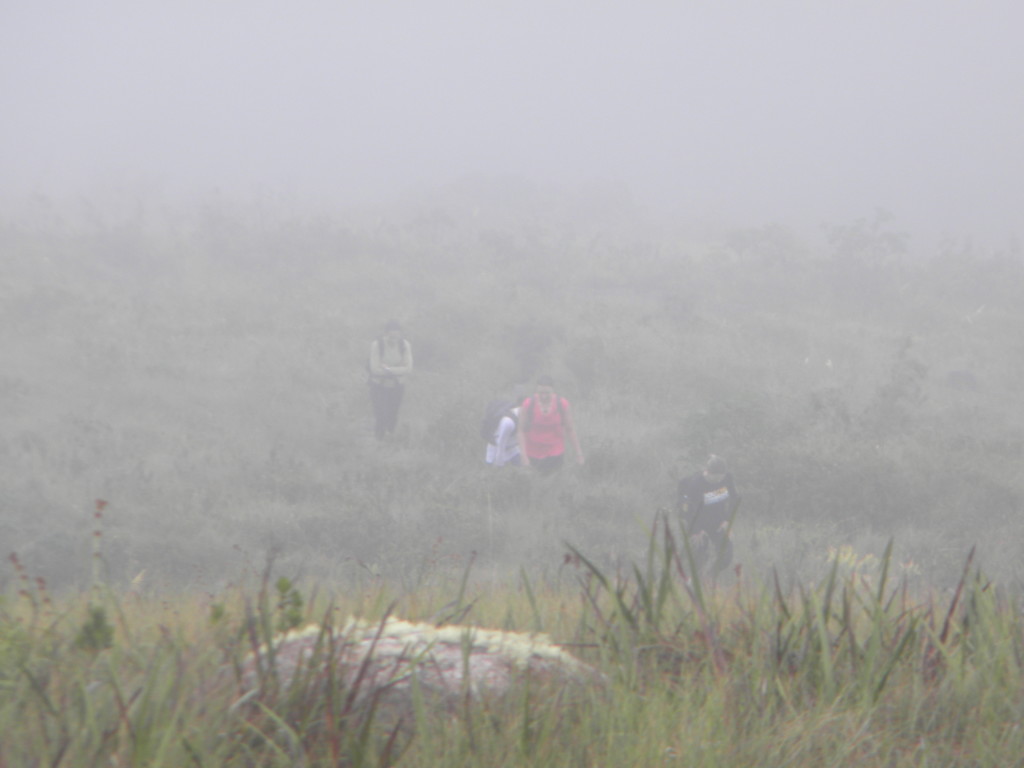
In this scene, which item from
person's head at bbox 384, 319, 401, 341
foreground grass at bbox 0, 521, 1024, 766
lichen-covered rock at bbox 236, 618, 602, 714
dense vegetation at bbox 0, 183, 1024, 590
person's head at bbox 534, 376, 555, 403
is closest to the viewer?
foreground grass at bbox 0, 521, 1024, 766

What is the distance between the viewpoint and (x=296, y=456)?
12.1m

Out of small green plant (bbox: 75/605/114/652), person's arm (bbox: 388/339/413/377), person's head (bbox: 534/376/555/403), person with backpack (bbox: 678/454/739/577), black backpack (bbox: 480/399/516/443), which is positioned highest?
person's arm (bbox: 388/339/413/377)

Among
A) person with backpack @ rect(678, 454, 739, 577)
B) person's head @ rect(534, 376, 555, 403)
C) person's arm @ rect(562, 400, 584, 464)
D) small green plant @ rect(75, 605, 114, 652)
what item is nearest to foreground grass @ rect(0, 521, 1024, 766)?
small green plant @ rect(75, 605, 114, 652)

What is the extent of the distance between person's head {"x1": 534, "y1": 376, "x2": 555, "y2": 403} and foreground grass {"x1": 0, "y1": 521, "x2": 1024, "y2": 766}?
7.54 m

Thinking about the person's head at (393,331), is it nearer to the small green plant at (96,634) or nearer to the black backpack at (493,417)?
the black backpack at (493,417)

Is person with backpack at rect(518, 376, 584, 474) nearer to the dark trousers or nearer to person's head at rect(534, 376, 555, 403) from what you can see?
person's head at rect(534, 376, 555, 403)

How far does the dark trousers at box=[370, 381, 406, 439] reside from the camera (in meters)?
12.1

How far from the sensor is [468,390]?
15.1 metres

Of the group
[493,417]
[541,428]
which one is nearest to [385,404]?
[493,417]

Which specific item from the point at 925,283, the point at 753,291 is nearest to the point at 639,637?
the point at 753,291

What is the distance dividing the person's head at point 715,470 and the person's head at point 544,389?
2409 mm

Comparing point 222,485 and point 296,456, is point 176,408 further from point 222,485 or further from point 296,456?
point 222,485

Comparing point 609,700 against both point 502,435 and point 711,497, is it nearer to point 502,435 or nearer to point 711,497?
point 711,497

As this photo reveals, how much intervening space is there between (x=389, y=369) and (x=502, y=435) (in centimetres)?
223
